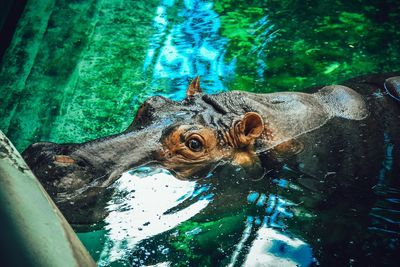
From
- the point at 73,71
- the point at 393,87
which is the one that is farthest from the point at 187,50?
the point at 393,87

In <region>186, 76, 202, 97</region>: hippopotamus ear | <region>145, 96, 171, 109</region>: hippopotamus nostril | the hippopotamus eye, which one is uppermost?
<region>145, 96, 171, 109</region>: hippopotamus nostril

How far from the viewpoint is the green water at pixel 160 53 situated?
6547mm

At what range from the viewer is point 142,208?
392cm

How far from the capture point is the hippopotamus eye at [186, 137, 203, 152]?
13.9 ft

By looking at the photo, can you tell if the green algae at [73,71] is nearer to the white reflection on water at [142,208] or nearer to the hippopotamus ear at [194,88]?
the hippopotamus ear at [194,88]

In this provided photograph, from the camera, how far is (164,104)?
446cm

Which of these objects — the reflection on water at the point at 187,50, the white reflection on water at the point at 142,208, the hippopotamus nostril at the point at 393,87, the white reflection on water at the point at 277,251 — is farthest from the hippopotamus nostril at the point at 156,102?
the hippopotamus nostril at the point at 393,87

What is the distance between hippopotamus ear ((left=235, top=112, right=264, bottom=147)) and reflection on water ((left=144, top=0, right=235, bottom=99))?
223 centimetres

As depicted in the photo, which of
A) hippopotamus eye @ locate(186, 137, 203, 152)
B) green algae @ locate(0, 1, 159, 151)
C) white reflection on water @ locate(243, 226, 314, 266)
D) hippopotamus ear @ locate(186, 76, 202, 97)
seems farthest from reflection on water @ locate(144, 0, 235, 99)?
white reflection on water @ locate(243, 226, 314, 266)

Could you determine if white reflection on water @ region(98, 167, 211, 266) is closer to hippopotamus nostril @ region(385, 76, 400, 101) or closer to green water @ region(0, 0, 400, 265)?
green water @ region(0, 0, 400, 265)

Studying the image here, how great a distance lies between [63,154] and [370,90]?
347 cm

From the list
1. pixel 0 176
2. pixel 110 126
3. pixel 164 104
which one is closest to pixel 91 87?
pixel 110 126

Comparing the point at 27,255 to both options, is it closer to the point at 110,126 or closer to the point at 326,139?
the point at 326,139

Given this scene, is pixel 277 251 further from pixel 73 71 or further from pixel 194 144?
pixel 73 71
